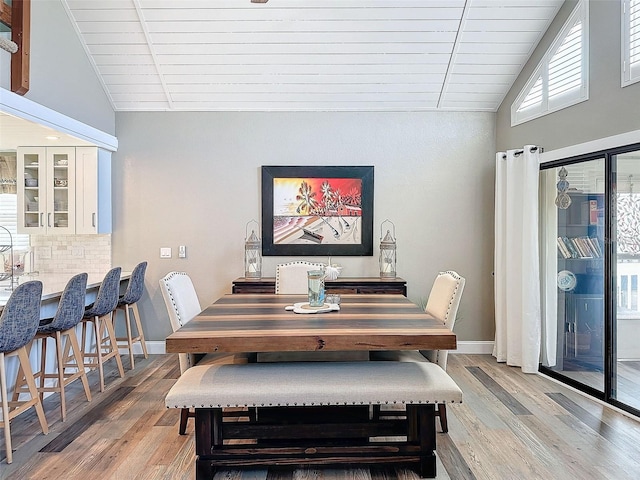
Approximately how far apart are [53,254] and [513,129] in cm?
496

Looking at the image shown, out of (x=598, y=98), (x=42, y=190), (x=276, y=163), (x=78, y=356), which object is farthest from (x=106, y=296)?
(x=598, y=98)

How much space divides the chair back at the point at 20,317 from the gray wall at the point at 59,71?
1478mm

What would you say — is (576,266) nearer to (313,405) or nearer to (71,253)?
(313,405)

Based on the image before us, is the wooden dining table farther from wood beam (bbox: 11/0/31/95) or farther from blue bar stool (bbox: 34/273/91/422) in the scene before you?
wood beam (bbox: 11/0/31/95)

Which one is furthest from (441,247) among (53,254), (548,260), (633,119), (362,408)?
(53,254)

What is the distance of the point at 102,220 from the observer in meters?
4.80

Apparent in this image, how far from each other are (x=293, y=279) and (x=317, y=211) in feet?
3.81

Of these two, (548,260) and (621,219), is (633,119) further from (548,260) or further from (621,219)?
(548,260)

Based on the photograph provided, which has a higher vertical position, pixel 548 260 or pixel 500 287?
pixel 548 260

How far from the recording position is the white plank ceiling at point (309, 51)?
4.04 m

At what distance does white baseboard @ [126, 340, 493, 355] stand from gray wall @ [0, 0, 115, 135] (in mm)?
2338

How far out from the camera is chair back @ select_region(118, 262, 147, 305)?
4.48 metres

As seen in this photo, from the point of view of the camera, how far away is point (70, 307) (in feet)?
11.0

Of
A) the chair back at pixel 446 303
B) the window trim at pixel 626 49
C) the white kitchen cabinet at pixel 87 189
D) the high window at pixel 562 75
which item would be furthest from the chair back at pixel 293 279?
the window trim at pixel 626 49
